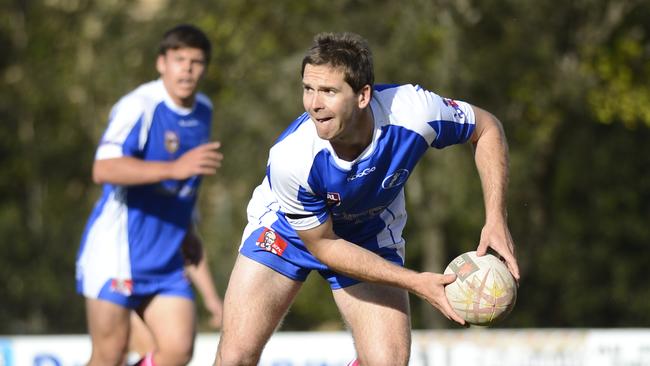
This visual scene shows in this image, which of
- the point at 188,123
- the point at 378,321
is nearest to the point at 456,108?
the point at 378,321

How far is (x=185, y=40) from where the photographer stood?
729 cm

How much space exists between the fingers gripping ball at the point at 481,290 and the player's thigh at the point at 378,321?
65 centimetres

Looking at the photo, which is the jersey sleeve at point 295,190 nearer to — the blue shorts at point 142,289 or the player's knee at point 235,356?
the player's knee at point 235,356

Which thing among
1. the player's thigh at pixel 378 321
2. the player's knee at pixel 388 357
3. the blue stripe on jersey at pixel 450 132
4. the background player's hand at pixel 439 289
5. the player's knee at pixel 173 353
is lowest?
the player's knee at pixel 173 353

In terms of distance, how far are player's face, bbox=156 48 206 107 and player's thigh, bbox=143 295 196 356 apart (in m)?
1.25

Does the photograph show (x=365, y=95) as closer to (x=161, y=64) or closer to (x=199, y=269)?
(x=161, y=64)

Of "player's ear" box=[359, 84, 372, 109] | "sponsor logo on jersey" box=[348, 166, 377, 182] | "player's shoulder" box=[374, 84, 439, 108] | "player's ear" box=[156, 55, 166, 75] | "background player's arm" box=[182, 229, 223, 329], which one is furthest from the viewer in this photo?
"background player's arm" box=[182, 229, 223, 329]

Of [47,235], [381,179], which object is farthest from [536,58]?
[381,179]

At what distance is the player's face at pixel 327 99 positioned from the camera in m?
5.24

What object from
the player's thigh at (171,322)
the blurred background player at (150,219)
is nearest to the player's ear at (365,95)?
the blurred background player at (150,219)

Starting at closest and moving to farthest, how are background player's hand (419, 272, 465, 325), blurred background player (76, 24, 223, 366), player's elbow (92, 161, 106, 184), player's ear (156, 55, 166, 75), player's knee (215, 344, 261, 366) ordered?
background player's hand (419, 272, 465, 325) < player's knee (215, 344, 261, 366) < player's elbow (92, 161, 106, 184) < blurred background player (76, 24, 223, 366) < player's ear (156, 55, 166, 75)

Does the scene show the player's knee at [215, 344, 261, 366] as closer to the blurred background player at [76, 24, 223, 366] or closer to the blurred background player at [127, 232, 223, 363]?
the blurred background player at [76, 24, 223, 366]

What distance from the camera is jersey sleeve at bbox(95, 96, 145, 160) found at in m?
7.16

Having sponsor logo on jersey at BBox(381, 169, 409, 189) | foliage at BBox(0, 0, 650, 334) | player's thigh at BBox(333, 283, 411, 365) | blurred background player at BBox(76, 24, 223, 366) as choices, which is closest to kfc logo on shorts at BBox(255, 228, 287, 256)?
Result: player's thigh at BBox(333, 283, 411, 365)
